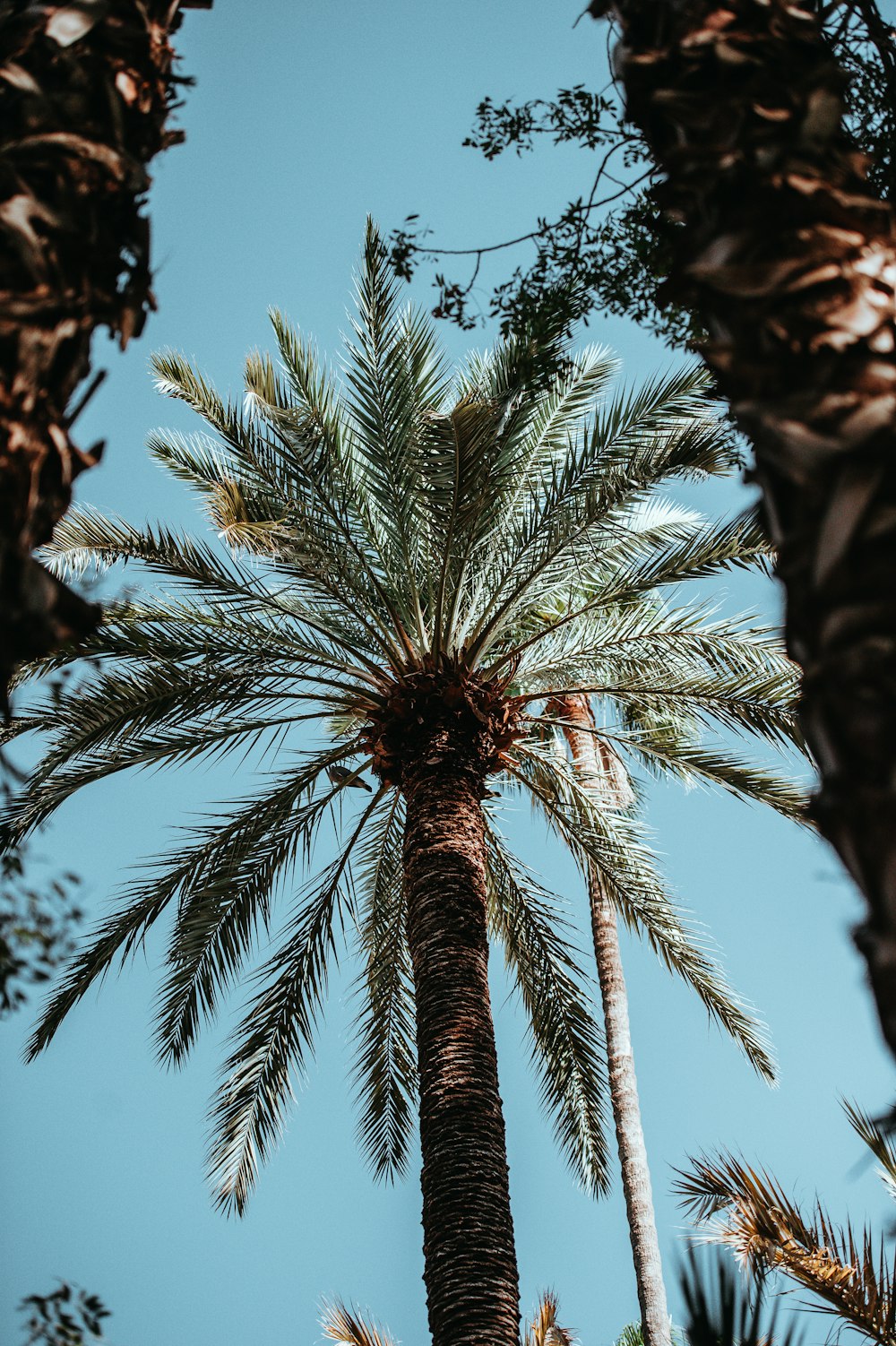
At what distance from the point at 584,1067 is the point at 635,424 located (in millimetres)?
5422

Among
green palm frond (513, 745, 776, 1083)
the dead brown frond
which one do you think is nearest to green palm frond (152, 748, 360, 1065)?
green palm frond (513, 745, 776, 1083)

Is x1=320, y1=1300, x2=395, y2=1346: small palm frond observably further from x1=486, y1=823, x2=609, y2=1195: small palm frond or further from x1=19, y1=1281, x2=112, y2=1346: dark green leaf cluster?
x1=19, y1=1281, x2=112, y2=1346: dark green leaf cluster

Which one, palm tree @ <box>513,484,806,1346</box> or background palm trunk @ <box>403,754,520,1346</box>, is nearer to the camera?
background palm trunk @ <box>403,754,520,1346</box>

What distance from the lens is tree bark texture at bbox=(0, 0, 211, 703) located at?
7.00 feet

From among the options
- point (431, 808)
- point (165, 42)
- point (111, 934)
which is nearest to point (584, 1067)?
point (431, 808)

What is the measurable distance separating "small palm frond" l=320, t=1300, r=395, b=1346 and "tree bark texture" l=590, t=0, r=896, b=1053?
858 cm

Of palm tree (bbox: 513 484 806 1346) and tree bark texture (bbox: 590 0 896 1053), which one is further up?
palm tree (bbox: 513 484 806 1346)

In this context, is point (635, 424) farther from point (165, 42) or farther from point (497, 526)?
point (165, 42)

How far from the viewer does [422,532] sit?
9.68m

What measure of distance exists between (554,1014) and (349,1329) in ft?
9.36

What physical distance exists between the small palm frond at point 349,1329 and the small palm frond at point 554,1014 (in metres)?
2.45

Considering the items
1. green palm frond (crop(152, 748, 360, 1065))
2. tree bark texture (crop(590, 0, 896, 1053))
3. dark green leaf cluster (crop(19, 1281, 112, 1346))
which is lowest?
dark green leaf cluster (crop(19, 1281, 112, 1346))

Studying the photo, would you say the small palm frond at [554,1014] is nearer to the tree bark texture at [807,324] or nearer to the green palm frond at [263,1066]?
the green palm frond at [263,1066]

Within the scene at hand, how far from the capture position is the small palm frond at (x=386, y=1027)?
1046 cm
